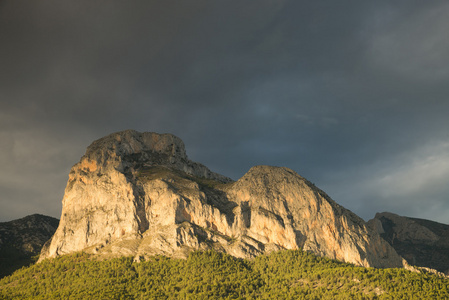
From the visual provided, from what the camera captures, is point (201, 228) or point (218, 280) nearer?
point (218, 280)

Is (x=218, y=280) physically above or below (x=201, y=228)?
below

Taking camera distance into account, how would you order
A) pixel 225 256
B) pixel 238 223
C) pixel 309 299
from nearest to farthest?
pixel 309 299 < pixel 225 256 < pixel 238 223

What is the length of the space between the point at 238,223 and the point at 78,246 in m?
69.0

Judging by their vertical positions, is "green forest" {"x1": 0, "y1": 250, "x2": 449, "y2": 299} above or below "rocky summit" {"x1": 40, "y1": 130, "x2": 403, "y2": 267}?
below

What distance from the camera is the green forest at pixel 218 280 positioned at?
148250 mm

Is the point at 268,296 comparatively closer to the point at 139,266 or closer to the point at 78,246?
the point at 139,266

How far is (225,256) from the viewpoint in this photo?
172875 millimetres

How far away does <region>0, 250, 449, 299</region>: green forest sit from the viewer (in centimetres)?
14825

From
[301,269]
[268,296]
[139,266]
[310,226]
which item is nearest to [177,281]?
[139,266]

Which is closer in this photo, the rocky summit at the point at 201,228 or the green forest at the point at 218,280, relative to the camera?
the green forest at the point at 218,280

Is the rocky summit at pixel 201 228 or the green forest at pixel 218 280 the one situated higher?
the rocky summit at pixel 201 228

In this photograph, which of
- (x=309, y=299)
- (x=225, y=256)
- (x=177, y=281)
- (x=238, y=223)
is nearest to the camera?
(x=309, y=299)

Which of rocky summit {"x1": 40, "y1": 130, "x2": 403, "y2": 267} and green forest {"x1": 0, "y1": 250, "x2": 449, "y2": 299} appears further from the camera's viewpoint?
rocky summit {"x1": 40, "y1": 130, "x2": 403, "y2": 267}

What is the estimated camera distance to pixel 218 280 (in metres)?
157
